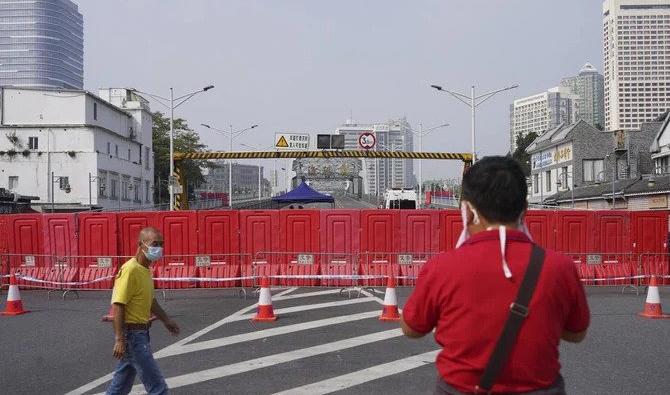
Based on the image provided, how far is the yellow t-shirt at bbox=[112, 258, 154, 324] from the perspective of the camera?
5.79 m

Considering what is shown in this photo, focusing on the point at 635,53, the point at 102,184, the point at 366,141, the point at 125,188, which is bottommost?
the point at 125,188

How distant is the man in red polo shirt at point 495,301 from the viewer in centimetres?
282

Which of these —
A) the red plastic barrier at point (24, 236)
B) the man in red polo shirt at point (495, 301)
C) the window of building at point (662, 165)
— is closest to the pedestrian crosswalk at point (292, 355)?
the man in red polo shirt at point (495, 301)

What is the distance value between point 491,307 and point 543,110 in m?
186

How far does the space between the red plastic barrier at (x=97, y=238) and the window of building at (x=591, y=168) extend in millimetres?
40359

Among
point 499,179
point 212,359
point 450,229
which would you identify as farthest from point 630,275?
point 499,179

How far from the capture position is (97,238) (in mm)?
19500

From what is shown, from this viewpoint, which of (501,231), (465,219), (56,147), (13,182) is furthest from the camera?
(56,147)

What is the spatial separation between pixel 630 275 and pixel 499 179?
17.6m

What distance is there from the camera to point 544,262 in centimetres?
287

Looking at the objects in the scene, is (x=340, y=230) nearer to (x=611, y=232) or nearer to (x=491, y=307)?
(x=611, y=232)

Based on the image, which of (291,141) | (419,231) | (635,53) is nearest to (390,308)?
(419,231)

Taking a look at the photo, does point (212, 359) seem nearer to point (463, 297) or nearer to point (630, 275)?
point (463, 297)

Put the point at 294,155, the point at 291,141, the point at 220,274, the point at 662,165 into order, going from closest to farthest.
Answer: the point at 220,274, the point at 294,155, the point at 291,141, the point at 662,165
